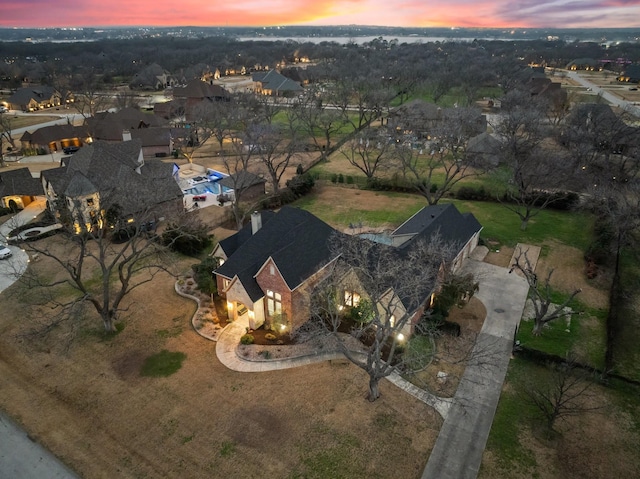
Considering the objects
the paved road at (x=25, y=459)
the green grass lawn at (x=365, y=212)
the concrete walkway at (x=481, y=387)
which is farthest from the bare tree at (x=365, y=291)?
the green grass lawn at (x=365, y=212)

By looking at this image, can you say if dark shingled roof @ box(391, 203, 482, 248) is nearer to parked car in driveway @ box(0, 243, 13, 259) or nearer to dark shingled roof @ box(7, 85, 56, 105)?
parked car in driveway @ box(0, 243, 13, 259)

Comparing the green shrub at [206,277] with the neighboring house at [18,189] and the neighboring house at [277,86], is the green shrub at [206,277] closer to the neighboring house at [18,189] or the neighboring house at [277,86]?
the neighboring house at [18,189]

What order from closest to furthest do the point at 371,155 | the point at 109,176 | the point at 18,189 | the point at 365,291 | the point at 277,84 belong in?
the point at 365,291, the point at 109,176, the point at 18,189, the point at 371,155, the point at 277,84

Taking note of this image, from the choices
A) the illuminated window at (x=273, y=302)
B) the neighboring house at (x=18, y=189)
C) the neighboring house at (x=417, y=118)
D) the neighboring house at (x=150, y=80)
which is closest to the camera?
the illuminated window at (x=273, y=302)

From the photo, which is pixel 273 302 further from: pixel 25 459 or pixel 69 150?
pixel 69 150

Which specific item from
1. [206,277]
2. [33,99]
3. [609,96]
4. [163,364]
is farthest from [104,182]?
[609,96]

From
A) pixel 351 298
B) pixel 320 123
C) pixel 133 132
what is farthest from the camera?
pixel 320 123
